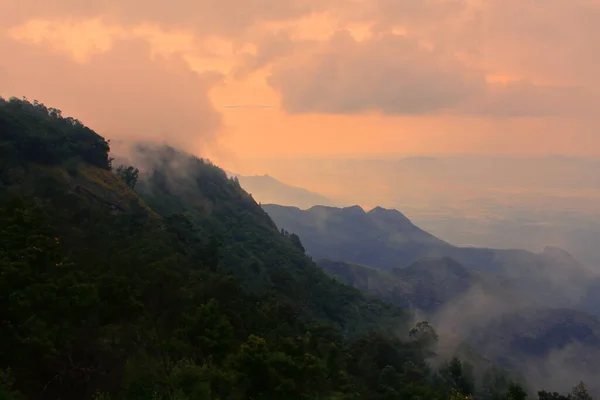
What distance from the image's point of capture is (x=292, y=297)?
6220 inches

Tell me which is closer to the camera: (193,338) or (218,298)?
(193,338)

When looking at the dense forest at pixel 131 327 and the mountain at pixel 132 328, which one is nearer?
the mountain at pixel 132 328

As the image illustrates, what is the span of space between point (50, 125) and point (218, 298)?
98599 mm

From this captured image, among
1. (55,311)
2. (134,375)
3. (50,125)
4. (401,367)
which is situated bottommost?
(401,367)

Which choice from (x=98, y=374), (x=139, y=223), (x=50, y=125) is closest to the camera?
(x=98, y=374)

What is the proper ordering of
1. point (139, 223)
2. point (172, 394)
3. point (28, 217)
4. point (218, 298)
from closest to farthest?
point (172, 394), point (28, 217), point (218, 298), point (139, 223)

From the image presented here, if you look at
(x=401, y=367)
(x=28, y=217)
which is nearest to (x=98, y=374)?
(x=28, y=217)

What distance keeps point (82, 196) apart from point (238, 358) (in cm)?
8446

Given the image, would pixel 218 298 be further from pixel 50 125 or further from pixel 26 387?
pixel 50 125

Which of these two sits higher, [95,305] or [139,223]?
[139,223]

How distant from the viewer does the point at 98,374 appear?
43.9m

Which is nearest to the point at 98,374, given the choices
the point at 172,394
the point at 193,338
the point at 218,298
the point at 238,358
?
the point at 172,394

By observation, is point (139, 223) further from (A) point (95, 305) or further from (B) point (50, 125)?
(A) point (95, 305)

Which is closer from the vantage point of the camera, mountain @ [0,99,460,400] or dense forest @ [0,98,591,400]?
mountain @ [0,99,460,400]
